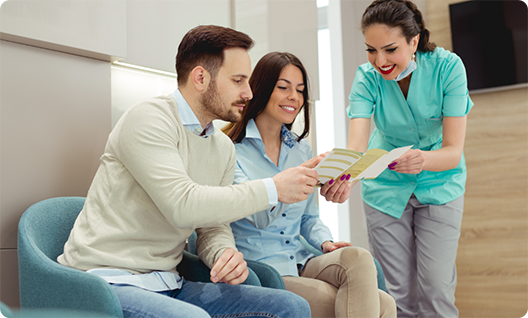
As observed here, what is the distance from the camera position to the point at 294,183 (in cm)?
130

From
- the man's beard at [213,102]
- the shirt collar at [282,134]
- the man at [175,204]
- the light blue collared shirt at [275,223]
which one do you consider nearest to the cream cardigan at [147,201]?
the man at [175,204]

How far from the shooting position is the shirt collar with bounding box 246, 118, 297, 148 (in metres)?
1.83

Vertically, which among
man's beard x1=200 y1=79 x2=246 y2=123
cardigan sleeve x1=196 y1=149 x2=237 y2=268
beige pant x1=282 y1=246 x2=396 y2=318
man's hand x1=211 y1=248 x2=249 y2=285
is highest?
man's beard x1=200 y1=79 x2=246 y2=123

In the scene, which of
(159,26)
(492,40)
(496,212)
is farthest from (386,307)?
(492,40)

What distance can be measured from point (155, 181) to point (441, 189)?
1.45m

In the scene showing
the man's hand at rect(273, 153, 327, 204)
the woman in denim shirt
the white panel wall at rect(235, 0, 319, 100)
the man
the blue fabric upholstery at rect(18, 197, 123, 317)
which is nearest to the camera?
the blue fabric upholstery at rect(18, 197, 123, 317)

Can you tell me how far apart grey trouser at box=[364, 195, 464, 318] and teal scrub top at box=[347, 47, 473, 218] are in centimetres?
6

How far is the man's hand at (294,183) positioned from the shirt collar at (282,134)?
518 mm

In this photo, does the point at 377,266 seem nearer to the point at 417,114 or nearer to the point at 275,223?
the point at 275,223

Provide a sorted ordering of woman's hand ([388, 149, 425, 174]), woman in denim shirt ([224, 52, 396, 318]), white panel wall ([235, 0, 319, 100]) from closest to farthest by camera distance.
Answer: woman in denim shirt ([224, 52, 396, 318])
woman's hand ([388, 149, 425, 174])
white panel wall ([235, 0, 319, 100])

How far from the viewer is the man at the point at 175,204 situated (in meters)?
1.15

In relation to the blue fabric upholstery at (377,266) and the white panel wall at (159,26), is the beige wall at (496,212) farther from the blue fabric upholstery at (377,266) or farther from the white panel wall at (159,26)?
the white panel wall at (159,26)

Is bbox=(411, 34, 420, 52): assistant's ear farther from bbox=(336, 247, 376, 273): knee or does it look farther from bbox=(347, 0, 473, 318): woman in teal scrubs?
bbox=(336, 247, 376, 273): knee

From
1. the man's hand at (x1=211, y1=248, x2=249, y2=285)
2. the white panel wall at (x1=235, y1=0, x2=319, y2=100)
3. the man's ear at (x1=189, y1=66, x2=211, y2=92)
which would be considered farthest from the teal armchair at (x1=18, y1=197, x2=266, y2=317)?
the white panel wall at (x1=235, y1=0, x2=319, y2=100)
